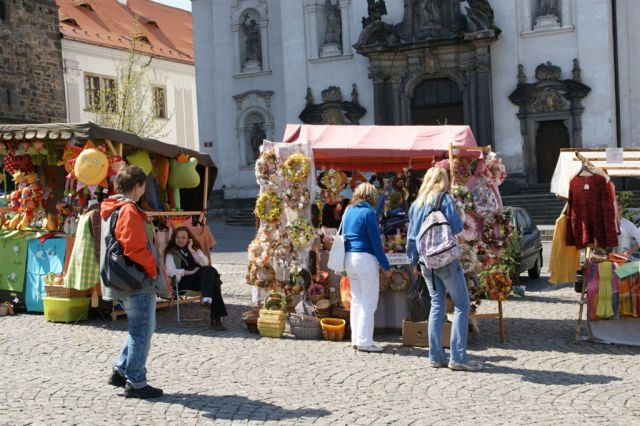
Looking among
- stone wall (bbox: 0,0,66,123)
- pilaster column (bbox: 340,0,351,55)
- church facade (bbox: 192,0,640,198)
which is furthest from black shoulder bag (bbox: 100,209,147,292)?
stone wall (bbox: 0,0,66,123)

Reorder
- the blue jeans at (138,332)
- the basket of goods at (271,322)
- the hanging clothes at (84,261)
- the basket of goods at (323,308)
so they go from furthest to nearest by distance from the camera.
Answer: the hanging clothes at (84,261), the basket of goods at (323,308), the basket of goods at (271,322), the blue jeans at (138,332)

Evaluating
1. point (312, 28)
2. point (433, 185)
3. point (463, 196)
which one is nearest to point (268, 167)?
point (463, 196)

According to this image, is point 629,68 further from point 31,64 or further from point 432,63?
point 31,64

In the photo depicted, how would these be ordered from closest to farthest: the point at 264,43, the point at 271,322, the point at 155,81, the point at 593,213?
1. the point at 593,213
2. the point at 271,322
3. the point at 264,43
4. the point at 155,81

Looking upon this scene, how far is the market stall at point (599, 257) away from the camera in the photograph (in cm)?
921

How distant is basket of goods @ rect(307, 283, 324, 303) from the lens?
1035cm

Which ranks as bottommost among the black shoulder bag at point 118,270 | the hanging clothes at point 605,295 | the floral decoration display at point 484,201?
the hanging clothes at point 605,295

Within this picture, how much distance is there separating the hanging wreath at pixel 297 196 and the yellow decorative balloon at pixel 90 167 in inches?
89.1

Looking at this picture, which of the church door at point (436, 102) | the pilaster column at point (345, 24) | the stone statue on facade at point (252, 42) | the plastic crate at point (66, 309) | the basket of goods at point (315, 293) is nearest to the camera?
the basket of goods at point (315, 293)

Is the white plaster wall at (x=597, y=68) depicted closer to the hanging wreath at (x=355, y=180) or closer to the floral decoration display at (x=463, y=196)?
Answer: the hanging wreath at (x=355, y=180)

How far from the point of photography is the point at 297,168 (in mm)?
10273

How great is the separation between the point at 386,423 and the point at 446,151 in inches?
196

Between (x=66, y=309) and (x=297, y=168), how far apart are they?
3.38m

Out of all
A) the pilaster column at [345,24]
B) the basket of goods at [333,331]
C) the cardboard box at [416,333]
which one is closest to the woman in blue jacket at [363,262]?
the cardboard box at [416,333]
